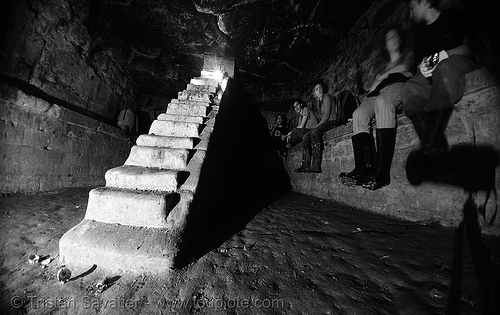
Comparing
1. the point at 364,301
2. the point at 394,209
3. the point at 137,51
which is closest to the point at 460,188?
the point at 394,209

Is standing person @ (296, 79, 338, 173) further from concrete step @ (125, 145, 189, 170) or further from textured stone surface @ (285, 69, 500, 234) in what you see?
concrete step @ (125, 145, 189, 170)

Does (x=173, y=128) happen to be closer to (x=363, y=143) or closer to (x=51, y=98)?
(x=363, y=143)

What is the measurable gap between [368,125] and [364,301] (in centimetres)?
203

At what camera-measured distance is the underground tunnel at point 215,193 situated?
0.98 meters

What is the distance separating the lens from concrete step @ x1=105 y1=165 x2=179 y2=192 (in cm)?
142

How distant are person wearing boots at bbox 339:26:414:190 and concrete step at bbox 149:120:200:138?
1893 millimetres

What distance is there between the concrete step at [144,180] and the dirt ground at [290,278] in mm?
590

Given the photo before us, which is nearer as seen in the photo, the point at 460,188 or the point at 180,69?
the point at 460,188

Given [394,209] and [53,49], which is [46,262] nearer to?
[394,209]

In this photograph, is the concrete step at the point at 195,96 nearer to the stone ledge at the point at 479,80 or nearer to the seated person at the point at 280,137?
the stone ledge at the point at 479,80

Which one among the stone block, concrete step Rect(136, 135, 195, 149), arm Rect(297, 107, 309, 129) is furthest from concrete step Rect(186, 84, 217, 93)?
arm Rect(297, 107, 309, 129)

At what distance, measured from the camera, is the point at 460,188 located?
1.58 m

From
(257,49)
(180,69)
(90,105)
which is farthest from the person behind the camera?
(180,69)

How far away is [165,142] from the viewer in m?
1.81
